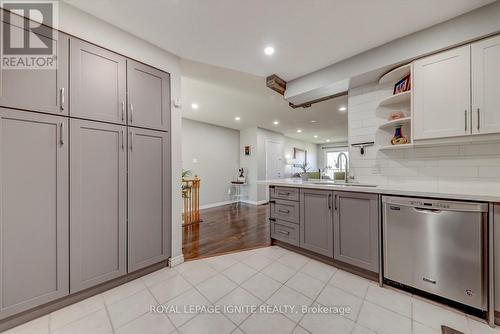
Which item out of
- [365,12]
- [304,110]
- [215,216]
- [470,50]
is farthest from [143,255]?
[304,110]

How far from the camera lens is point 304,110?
14.2 feet

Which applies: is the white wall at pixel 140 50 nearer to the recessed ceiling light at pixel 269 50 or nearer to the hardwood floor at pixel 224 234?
the hardwood floor at pixel 224 234

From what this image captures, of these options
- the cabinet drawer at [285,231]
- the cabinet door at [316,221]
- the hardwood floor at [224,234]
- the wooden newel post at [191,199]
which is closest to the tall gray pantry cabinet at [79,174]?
the hardwood floor at [224,234]

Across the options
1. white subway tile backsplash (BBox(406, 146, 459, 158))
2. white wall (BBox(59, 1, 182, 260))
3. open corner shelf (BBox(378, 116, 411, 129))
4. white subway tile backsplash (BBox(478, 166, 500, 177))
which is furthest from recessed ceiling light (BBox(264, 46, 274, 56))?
white subway tile backsplash (BBox(478, 166, 500, 177))

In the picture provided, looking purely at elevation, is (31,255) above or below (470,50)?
below

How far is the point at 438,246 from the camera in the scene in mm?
1519

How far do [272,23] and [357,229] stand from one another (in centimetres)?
219

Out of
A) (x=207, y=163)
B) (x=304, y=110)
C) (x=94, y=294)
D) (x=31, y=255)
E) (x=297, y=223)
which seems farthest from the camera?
(x=207, y=163)

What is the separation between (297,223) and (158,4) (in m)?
2.65

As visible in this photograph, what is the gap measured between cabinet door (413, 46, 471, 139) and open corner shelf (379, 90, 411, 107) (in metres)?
0.13

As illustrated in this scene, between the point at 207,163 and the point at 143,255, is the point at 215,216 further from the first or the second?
the point at 143,255

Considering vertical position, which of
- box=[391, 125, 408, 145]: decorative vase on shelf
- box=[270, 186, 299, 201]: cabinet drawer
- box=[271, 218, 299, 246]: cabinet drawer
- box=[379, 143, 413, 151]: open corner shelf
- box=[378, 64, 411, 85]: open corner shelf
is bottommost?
box=[271, 218, 299, 246]: cabinet drawer

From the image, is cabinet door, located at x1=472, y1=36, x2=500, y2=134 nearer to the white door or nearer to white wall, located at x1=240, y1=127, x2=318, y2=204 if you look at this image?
white wall, located at x1=240, y1=127, x2=318, y2=204

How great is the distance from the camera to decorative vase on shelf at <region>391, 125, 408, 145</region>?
2092 mm
